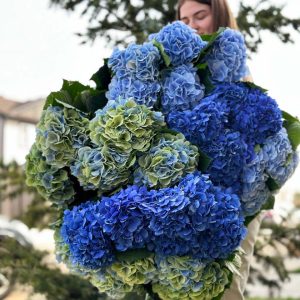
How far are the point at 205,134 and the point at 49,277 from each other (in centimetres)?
227

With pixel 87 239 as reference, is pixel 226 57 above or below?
above

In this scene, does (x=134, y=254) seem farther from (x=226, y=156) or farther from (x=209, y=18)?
(x=209, y=18)

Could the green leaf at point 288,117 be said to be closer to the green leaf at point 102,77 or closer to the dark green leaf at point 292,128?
the dark green leaf at point 292,128

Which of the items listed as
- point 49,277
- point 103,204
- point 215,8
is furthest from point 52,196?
point 49,277

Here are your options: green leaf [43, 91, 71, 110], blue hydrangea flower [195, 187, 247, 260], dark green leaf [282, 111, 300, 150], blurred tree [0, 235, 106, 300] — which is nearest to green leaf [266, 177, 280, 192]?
dark green leaf [282, 111, 300, 150]

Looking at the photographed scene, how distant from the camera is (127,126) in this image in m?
1.63

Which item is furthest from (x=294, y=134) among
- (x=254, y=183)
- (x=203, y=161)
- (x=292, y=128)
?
(x=203, y=161)

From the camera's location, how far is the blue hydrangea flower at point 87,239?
1.60 metres

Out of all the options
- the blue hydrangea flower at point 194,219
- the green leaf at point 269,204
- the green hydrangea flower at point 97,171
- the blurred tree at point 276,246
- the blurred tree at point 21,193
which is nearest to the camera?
the blue hydrangea flower at point 194,219

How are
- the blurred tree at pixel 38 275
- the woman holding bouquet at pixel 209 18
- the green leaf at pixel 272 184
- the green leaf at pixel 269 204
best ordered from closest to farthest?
the green leaf at pixel 272 184 < the green leaf at pixel 269 204 < the woman holding bouquet at pixel 209 18 < the blurred tree at pixel 38 275

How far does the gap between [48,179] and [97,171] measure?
0.21 meters

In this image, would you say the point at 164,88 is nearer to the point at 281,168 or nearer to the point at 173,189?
the point at 173,189

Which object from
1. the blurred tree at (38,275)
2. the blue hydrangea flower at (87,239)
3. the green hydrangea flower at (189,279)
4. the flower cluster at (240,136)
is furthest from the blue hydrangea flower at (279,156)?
the blurred tree at (38,275)

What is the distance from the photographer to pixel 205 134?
65.9 inches
